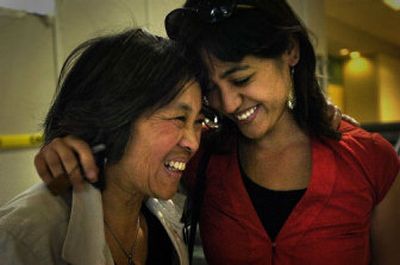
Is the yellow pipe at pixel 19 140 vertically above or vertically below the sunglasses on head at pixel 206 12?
below

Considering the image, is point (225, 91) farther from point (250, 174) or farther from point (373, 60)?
point (373, 60)

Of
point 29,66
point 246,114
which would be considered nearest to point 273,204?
point 246,114

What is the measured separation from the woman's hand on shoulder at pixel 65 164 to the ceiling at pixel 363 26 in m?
4.84

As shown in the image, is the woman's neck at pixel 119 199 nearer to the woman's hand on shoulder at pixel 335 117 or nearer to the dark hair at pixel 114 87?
the dark hair at pixel 114 87

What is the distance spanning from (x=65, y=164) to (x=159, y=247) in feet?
1.64

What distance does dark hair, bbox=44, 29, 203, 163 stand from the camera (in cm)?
119

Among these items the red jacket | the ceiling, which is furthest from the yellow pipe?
the ceiling

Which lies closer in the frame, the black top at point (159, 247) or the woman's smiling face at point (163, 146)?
the woman's smiling face at point (163, 146)

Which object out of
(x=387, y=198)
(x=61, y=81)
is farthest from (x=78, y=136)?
(x=387, y=198)

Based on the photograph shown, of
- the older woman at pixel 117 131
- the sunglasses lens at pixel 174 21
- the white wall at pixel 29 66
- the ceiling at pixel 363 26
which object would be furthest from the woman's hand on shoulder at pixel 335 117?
the ceiling at pixel 363 26

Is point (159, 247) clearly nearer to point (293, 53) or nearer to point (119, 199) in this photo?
point (119, 199)

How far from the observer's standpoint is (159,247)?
1452mm

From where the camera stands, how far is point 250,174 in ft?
4.90

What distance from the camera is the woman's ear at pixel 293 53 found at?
55.7 inches
